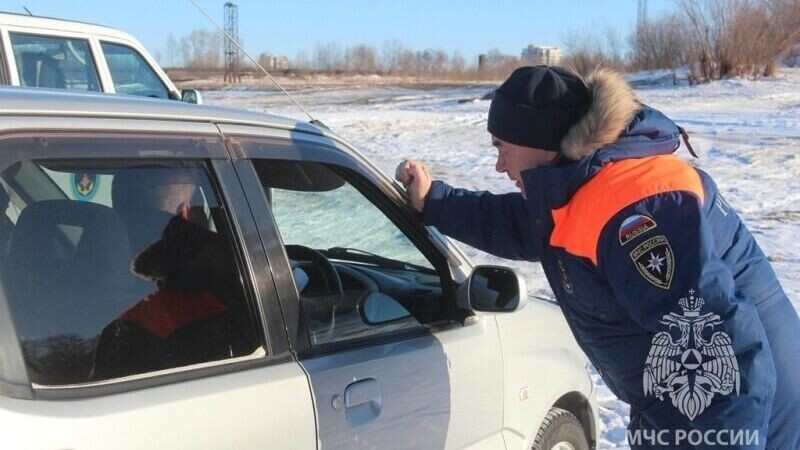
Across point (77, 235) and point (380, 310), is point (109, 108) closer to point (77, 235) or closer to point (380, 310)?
point (77, 235)

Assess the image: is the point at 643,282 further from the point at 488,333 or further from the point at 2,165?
the point at 2,165

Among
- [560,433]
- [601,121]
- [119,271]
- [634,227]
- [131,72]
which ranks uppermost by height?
[131,72]

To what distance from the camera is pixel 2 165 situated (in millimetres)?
1648

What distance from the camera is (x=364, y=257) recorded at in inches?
123

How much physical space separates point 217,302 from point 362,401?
1.45ft

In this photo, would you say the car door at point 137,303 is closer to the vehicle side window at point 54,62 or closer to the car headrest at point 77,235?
the car headrest at point 77,235

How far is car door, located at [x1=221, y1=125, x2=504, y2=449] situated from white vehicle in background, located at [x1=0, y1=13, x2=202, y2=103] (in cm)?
404

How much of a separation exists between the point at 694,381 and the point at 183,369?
1.14 metres

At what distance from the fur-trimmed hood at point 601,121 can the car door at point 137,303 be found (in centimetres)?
84

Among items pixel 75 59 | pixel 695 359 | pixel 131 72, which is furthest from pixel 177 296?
pixel 131 72

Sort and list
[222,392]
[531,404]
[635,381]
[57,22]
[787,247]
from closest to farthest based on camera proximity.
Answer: [222,392] < [635,381] < [531,404] < [57,22] < [787,247]

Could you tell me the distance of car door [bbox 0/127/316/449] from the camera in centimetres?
166

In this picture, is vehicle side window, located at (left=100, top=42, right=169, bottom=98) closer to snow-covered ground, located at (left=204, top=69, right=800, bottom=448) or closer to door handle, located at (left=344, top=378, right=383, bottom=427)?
snow-covered ground, located at (left=204, top=69, right=800, bottom=448)

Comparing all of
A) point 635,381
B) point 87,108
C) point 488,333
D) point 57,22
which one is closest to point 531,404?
point 488,333
